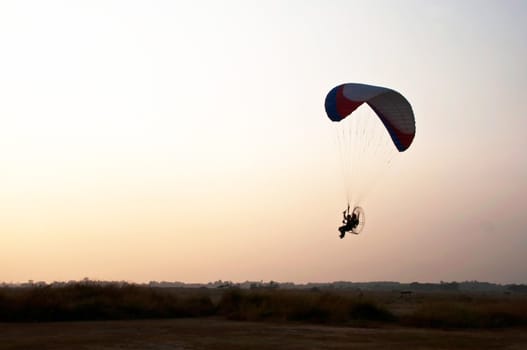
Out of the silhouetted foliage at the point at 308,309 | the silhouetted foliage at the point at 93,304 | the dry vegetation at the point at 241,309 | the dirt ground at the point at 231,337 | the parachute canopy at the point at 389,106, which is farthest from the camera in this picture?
the silhouetted foliage at the point at 308,309

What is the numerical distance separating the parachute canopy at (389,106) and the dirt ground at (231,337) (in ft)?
24.8

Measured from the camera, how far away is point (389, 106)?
2548 cm

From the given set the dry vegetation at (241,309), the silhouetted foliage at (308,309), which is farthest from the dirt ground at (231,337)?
the silhouetted foliage at (308,309)

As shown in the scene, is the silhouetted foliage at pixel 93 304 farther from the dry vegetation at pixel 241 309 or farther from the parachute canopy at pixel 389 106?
the parachute canopy at pixel 389 106

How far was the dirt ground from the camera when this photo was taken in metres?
19.5

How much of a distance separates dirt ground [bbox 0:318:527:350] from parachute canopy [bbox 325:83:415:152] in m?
7.56

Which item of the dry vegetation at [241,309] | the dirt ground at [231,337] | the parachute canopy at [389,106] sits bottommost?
the dirt ground at [231,337]

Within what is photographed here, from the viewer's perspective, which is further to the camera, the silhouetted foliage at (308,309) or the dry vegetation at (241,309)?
the silhouetted foliage at (308,309)

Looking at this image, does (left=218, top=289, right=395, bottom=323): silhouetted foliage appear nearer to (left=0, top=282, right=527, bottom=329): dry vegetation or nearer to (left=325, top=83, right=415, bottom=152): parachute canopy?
(left=0, top=282, right=527, bottom=329): dry vegetation

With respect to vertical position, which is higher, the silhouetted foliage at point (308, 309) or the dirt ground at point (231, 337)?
the silhouetted foliage at point (308, 309)

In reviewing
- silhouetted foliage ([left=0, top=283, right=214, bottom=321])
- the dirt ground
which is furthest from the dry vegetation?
the dirt ground

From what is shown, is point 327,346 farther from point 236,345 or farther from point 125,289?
point 125,289

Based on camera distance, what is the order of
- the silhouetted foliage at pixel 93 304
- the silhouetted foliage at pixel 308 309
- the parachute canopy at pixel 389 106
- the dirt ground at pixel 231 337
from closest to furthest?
the dirt ground at pixel 231 337 < the parachute canopy at pixel 389 106 < the silhouetted foliage at pixel 93 304 < the silhouetted foliage at pixel 308 309

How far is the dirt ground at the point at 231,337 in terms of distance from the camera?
19484 mm
